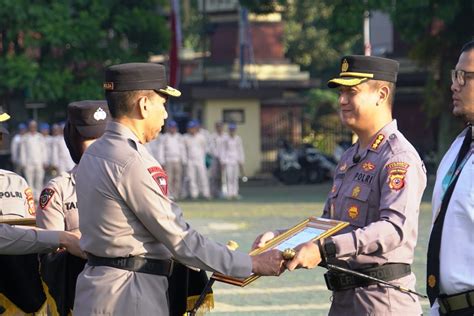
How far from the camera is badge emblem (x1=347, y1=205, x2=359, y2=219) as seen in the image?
555 centimetres

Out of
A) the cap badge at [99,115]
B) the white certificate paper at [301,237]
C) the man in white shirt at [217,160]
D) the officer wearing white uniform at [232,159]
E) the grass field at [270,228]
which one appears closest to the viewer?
the white certificate paper at [301,237]

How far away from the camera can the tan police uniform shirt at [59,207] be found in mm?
6305

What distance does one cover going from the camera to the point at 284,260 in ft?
17.4

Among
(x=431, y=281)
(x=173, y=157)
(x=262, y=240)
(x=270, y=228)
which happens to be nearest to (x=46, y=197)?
(x=262, y=240)

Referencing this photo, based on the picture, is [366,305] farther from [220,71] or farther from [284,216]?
[220,71]

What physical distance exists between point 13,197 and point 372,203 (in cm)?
224

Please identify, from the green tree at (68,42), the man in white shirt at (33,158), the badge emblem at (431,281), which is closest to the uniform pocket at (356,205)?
the badge emblem at (431,281)

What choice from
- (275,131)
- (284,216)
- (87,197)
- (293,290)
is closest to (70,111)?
(87,197)

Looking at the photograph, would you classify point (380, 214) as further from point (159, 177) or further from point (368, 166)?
point (159, 177)

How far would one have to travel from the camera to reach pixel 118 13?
111 feet

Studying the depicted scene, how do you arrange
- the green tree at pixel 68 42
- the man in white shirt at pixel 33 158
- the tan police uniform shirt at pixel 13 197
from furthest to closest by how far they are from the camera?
1. the green tree at pixel 68 42
2. the man in white shirt at pixel 33 158
3. the tan police uniform shirt at pixel 13 197

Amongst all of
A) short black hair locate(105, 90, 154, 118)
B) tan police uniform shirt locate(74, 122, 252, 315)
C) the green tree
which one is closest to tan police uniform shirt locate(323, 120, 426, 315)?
tan police uniform shirt locate(74, 122, 252, 315)

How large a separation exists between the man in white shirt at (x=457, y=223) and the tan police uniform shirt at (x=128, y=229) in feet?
2.98

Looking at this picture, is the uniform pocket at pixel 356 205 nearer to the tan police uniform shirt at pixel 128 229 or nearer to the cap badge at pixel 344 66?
the cap badge at pixel 344 66
